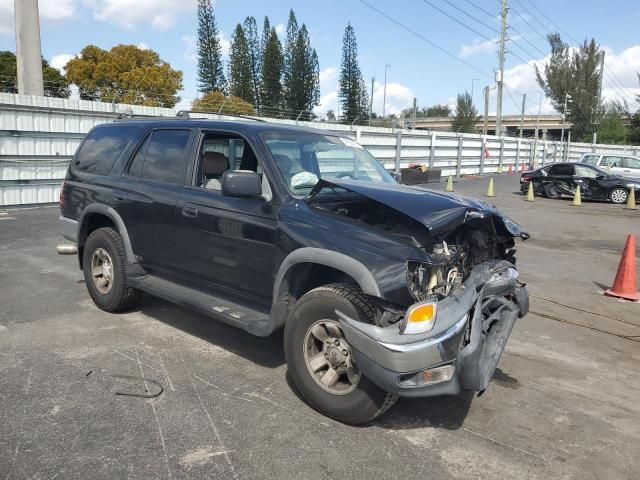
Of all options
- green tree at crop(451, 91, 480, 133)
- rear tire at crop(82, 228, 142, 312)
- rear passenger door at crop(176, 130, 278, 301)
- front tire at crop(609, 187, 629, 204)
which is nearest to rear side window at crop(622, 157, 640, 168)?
front tire at crop(609, 187, 629, 204)

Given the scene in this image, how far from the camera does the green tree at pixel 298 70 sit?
71.6 meters

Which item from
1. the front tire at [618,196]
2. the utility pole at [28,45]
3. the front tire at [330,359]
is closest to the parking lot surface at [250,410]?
the front tire at [330,359]

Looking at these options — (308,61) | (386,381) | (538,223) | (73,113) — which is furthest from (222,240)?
(308,61)

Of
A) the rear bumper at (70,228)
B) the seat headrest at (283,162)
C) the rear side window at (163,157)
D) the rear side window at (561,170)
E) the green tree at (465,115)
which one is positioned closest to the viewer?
the seat headrest at (283,162)

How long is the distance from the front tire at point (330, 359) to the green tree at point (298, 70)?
229 ft

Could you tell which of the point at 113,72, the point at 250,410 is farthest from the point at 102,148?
the point at 113,72

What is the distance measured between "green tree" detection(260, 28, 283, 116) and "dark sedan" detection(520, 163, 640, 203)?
2163 inches

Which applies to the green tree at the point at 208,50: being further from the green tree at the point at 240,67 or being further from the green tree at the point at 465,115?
the green tree at the point at 465,115

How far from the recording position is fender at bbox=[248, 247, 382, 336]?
3197 millimetres

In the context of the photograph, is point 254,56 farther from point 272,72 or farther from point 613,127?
point 613,127

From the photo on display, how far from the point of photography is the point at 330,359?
3.39 metres

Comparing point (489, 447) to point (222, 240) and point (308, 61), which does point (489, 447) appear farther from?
point (308, 61)

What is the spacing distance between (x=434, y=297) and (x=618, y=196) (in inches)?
728

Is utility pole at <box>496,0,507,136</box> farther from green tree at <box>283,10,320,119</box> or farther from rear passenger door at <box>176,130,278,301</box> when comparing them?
rear passenger door at <box>176,130,278,301</box>
